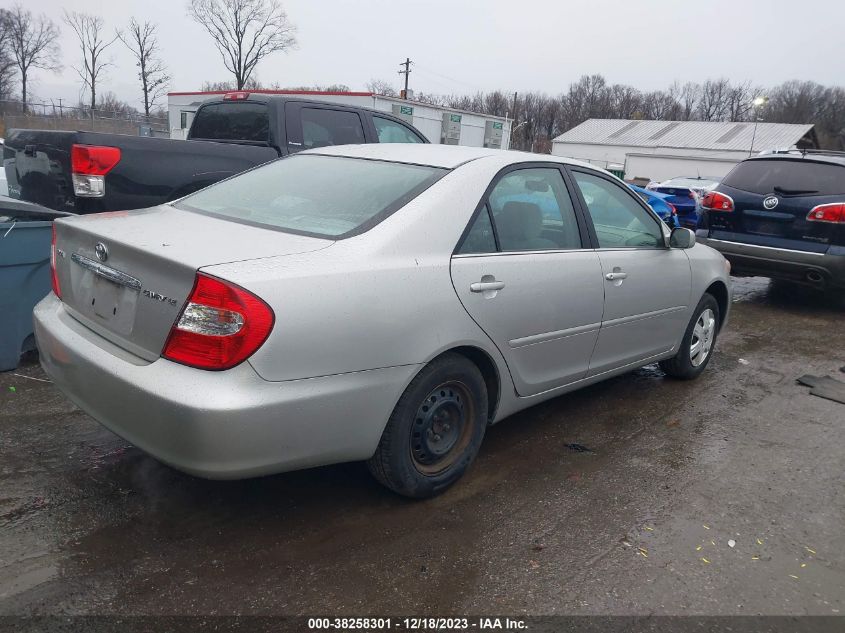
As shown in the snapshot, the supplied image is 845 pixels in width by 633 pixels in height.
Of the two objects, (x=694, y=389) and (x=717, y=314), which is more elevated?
(x=717, y=314)

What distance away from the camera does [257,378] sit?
2.35m

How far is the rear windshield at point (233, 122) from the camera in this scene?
659 cm

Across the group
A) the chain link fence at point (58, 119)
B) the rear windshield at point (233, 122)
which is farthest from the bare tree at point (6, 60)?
the rear windshield at point (233, 122)

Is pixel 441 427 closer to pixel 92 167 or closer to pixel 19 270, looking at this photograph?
pixel 19 270

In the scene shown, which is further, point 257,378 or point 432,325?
point 432,325

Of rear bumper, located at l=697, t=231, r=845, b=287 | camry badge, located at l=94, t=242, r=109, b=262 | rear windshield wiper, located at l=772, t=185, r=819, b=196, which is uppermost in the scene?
rear windshield wiper, located at l=772, t=185, r=819, b=196

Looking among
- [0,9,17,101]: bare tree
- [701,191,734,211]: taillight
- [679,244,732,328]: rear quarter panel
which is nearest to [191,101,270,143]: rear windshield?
[679,244,732,328]: rear quarter panel

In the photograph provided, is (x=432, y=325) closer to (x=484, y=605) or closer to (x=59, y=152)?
(x=484, y=605)

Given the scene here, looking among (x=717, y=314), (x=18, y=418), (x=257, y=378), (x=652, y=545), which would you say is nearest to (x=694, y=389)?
(x=717, y=314)

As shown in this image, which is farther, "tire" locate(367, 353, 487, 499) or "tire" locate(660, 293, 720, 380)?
"tire" locate(660, 293, 720, 380)

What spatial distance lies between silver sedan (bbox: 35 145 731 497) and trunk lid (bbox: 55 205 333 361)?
0.04ft

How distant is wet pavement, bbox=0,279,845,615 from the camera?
2.48 metres

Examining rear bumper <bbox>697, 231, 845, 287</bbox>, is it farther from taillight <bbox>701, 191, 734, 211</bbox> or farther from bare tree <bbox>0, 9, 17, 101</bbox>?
bare tree <bbox>0, 9, 17, 101</bbox>

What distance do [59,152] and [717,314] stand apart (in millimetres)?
5368
